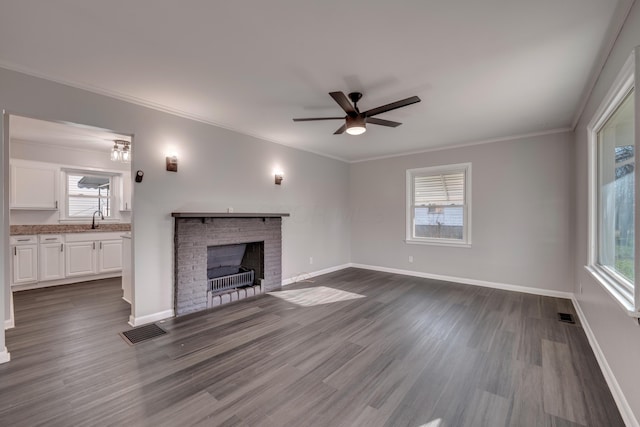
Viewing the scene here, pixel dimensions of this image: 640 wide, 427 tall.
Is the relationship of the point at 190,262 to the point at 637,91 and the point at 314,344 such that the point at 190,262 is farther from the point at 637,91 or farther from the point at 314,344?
the point at 637,91

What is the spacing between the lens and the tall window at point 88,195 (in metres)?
5.61

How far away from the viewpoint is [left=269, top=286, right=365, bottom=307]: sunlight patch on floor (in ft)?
13.7

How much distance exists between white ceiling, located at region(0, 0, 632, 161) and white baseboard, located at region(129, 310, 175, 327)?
2.59 m

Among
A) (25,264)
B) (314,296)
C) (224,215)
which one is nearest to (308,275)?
(314,296)

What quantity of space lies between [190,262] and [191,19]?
2839 millimetres

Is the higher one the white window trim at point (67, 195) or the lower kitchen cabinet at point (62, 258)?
the white window trim at point (67, 195)

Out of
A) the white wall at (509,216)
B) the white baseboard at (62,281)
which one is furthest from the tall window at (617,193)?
the white baseboard at (62,281)

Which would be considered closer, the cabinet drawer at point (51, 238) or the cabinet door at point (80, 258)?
the cabinet drawer at point (51, 238)

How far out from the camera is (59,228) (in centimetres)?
500

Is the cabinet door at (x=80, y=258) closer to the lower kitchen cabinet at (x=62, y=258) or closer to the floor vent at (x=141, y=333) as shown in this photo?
the lower kitchen cabinet at (x=62, y=258)

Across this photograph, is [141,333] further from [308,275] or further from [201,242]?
[308,275]

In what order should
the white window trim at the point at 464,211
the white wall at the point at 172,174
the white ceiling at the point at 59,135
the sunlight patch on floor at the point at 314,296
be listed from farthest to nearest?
the white window trim at the point at 464,211 → the sunlight patch on floor at the point at 314,296 → the white ceiling at the point at 59,135 → the white wall at the point at 172,174

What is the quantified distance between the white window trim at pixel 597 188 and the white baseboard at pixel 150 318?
14.1 ft

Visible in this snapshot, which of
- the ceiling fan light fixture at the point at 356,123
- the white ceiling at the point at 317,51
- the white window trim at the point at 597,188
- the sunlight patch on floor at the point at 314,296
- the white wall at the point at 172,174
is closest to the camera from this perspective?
the white window trim at the point at 597,188
